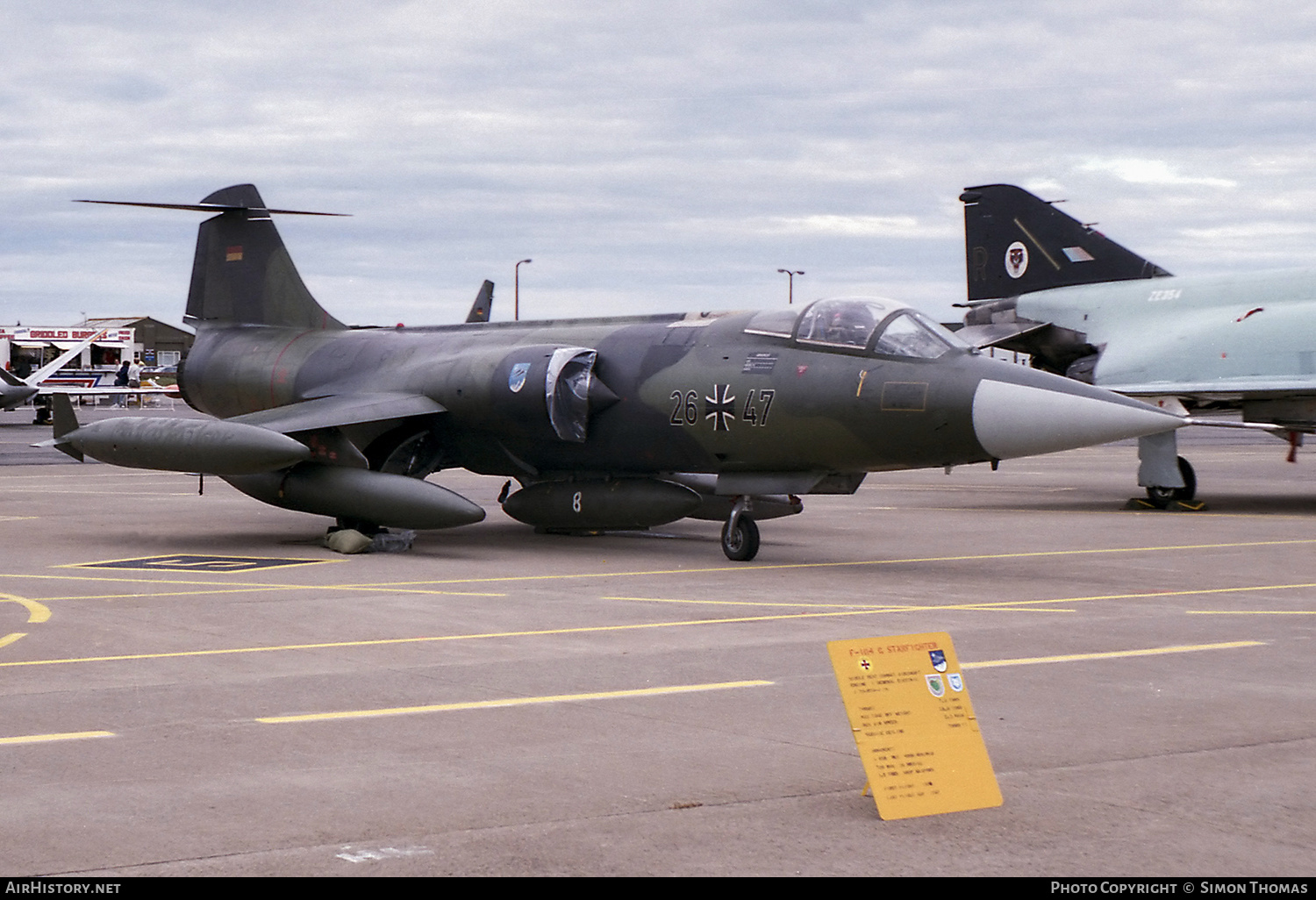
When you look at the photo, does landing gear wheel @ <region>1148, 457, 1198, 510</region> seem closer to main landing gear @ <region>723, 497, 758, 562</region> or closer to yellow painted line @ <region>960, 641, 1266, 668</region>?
main landing gear @ <region>723, 497, 758, 562</region>

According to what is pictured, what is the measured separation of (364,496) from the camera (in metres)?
16.1

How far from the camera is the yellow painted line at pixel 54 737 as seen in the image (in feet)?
22.6

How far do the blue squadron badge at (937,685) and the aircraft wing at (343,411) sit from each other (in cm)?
1130

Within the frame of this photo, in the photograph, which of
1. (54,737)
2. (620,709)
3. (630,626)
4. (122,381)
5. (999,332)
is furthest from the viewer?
(122,381)

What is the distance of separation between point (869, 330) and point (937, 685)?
8.94 m

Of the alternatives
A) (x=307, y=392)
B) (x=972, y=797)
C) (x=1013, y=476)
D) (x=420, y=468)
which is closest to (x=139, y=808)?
(x=972, y=797)

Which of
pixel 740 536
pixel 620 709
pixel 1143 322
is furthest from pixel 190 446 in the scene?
pixel 1143 322

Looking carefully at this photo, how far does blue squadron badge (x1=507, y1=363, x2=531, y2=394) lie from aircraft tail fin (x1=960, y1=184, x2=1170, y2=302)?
13.2 metres

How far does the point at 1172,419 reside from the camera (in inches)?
529

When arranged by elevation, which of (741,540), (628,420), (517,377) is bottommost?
(741,540)

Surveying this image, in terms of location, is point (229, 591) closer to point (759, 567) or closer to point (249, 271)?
point (759, 567)

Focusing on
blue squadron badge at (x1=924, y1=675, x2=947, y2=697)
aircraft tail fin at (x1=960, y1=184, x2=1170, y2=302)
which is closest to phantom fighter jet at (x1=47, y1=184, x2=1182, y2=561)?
blue squadron badge at (x1=924, y1=675, x2=947, y2=697)

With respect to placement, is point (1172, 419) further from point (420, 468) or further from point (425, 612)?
point (420, 468)

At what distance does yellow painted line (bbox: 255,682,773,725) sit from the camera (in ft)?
24.6
